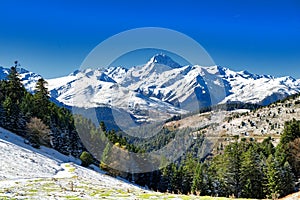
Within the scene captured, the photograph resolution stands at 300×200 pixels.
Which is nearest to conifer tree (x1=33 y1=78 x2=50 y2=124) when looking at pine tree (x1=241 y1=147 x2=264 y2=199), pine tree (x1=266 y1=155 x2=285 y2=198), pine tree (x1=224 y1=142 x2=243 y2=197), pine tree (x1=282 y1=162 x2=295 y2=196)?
pine tree (x1=224 y1=142 x2=243 y2=197)

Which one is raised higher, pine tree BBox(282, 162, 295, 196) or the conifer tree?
the conifer tree

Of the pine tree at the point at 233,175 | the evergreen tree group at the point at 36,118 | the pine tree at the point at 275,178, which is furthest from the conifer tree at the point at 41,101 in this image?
the pine tree at the point at 275,178

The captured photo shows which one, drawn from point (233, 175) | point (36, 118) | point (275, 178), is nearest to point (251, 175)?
point (233, 175)

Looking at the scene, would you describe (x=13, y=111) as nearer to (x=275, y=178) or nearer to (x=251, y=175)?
(x=251, y=175)

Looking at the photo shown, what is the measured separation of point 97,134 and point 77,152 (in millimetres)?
11972

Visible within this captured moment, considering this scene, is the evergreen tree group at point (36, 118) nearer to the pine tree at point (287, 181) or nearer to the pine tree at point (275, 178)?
the pine tree at point (275, 178)

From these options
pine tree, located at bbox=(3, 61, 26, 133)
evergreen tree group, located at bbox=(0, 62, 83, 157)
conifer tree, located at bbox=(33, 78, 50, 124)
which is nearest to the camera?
evergreen tree group, located at bbox=(0, 62, 83, 157)

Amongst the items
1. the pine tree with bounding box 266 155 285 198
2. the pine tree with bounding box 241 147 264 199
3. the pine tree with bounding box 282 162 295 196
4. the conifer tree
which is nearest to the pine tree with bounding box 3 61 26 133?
the conifer tree

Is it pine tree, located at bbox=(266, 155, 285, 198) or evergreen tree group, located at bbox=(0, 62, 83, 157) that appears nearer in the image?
pine tree, located at bbox=(266, 155, 285, 198)

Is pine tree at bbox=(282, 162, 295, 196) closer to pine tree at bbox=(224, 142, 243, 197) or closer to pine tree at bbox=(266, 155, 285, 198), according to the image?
pine tree at bbox=(266, 155, 285, 198)

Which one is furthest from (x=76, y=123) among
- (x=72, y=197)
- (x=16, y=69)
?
(x=72, y=197)

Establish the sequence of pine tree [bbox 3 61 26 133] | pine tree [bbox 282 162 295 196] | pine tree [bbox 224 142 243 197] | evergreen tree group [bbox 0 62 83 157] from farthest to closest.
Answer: pine tree [bbox 3 61 26 133], evergreen tree group [bbox 0 62 83 157], pine tree [bbox 224 142 243 197], pine tree [bbox 282 162 295 196]

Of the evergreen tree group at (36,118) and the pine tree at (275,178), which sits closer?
the pine tree at (275,178)

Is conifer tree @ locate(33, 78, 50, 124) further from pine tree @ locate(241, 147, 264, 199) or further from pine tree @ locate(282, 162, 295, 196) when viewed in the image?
pine tree @ locate(282, 162, 295, 196)
